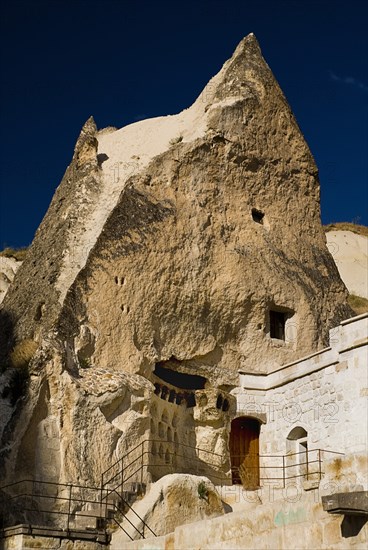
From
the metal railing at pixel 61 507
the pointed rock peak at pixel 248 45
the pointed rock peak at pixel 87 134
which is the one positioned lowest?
the metal railing at pixel 61 507

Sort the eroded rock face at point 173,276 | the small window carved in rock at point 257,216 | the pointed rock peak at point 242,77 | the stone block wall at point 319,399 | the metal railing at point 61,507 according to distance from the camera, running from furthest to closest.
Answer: the pointed rock peak at point 242,77, the small window carved in rock at point 257,216, the stone block wall at point 319,399, the eroded rock face at point 173,276, the metal railing at point 61,507

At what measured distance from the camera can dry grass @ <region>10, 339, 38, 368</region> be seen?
18719 millimetres

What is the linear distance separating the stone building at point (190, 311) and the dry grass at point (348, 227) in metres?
26.9

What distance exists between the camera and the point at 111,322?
2031 centimetres

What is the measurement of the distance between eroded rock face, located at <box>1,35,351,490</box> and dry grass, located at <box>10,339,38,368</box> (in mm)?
338

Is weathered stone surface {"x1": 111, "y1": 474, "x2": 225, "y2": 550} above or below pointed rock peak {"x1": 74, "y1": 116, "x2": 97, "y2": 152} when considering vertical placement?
below

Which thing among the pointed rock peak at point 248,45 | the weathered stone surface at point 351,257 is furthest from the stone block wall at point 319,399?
the weathered stone surface at point 351,257

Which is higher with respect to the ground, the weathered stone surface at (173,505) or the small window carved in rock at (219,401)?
the small window carved in rock at (219,401)

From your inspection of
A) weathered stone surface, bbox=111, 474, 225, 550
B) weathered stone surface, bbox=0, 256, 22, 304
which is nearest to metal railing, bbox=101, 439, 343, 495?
weathered stone surface, bbox=111, 474, 225, 550

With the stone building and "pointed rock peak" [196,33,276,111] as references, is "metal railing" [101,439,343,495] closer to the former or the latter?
the stone building

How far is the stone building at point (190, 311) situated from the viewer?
1839 cm

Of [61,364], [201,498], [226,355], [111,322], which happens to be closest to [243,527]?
[201,498]

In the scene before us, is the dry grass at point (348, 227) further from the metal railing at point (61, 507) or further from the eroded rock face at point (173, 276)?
the metal railing at point (61, 507)

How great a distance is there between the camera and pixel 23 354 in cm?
1889
